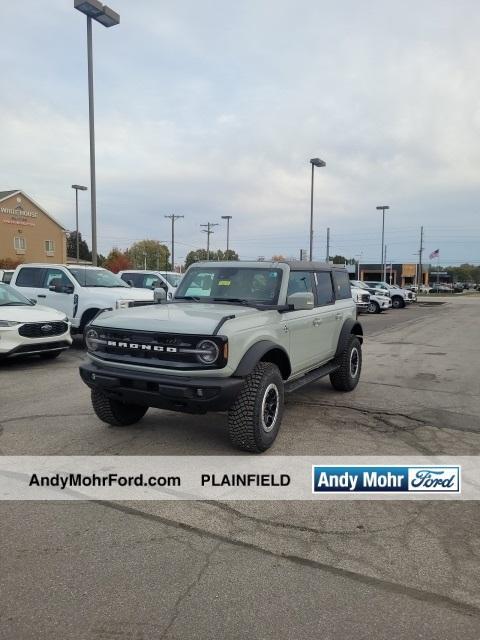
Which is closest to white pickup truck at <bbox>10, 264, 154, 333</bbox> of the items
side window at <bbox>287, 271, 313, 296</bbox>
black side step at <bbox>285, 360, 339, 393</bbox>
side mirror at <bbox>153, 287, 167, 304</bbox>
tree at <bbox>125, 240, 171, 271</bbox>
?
side mirror at <bbox>153, 287, 167, 304</bbox>

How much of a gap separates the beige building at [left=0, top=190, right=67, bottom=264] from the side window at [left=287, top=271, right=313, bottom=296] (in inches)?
2155

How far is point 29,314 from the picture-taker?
29.8ft

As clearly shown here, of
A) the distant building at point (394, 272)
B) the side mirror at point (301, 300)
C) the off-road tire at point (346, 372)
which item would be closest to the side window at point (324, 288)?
the off-road tire at point (346, 372)

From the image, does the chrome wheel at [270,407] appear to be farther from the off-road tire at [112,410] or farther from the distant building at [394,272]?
the distant building at [394,272]

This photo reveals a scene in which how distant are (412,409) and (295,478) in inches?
111

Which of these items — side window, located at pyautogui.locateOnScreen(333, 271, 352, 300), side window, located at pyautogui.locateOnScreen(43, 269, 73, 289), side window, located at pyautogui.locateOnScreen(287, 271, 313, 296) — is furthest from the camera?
side window, located at pyautogui.locateOnScreen(43, 269, 73, 289)

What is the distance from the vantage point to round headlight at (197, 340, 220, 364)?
Answer: 14.3 feet

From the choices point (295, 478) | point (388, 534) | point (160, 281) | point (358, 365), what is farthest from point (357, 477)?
point (160, 281)

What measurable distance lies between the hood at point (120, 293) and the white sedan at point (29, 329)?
1656 mm

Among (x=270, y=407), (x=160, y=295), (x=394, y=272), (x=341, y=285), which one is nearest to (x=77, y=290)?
(x=160, y=295)

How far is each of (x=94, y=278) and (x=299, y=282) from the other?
24.0ft

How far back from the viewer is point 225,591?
2711mm

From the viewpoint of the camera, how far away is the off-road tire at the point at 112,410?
208 inches

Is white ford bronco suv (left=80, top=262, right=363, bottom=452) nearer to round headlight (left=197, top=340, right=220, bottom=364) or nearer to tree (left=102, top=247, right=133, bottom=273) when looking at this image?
round headlight (left=197, top=340, right=220, bottom=364)
